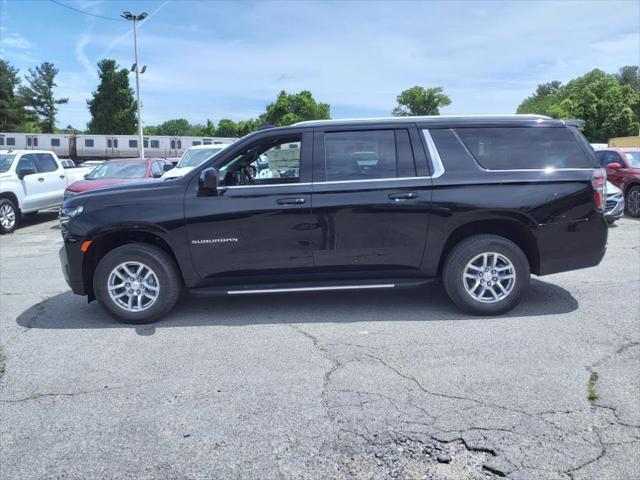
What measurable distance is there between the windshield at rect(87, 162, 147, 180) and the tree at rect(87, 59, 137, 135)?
48.9m

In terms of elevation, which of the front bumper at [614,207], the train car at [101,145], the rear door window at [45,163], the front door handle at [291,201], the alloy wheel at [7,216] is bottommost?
the alloy wheel at [7,216]

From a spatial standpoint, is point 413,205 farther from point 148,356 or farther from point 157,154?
point 157,154

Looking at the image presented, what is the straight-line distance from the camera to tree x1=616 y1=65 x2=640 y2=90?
92.0 metres

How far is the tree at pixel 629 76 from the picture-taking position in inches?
3621

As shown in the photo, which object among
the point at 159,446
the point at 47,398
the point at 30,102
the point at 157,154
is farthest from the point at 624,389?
the point at 30,102

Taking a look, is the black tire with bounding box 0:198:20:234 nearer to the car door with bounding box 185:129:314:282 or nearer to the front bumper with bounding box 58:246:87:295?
the front bumper with bounding box 58:246:87:295

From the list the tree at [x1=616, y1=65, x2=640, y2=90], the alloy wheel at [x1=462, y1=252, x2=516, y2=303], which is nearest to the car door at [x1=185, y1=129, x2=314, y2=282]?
the alloy wheel at [x1=462, y1=252, x2=516, y2=303]

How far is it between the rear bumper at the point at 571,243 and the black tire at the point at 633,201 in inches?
370

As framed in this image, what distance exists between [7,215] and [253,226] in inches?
405

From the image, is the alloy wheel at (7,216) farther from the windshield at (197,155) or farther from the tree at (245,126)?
the tree at (245,126)

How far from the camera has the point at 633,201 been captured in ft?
43.7

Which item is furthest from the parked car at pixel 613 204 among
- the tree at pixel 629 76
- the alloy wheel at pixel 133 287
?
the tree at pixel 629 76

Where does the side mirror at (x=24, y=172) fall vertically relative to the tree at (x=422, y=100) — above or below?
below

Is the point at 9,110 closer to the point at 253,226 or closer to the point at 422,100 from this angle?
the point at 422,100
